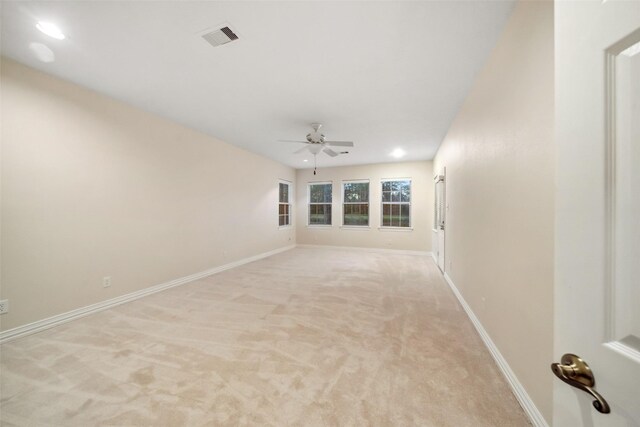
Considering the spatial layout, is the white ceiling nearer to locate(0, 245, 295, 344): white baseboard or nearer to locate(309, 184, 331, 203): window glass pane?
locate(0, 245, 295, 344): white baseboard

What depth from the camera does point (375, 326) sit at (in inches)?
95.9

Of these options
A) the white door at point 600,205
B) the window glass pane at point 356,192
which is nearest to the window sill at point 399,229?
the window glass pane at point 356,192

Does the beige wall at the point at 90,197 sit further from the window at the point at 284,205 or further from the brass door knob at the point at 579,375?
the brass door knob at the point at 579,375

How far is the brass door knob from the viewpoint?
445mm

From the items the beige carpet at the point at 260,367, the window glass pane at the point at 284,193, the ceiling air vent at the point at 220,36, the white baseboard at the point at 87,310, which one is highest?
the ceiling air vent at the point at 220,36

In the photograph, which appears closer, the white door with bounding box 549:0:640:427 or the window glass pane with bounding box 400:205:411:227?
the white door with bounding box 549:0:640:427

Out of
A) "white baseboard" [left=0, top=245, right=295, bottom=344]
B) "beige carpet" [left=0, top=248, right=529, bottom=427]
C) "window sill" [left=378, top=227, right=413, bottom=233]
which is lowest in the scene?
"beige carpet" [left=0, top=248, right=529, bottom=427]

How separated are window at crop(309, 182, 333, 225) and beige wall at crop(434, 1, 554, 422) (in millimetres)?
5180

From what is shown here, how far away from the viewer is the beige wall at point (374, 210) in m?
6.50

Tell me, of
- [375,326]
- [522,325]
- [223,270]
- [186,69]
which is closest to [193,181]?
[223,270]

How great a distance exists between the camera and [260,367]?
180 cm

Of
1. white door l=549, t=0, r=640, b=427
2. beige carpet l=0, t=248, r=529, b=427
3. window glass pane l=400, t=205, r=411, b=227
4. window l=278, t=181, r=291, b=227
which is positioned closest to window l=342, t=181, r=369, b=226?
window glass pane l=400, t=205, r=411, b=227

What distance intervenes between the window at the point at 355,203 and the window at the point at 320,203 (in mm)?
512

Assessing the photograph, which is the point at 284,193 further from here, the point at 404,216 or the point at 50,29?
the point at 50,29
